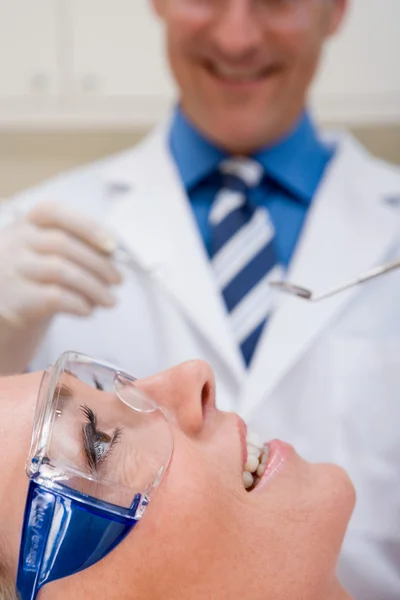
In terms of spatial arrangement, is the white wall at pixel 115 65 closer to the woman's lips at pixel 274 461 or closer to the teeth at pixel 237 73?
the teeth at pixel 237 73

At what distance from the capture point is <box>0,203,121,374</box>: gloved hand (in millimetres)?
960

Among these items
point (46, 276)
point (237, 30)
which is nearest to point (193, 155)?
point (237, 30)

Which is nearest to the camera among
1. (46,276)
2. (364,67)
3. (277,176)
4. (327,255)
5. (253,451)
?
(253,451)

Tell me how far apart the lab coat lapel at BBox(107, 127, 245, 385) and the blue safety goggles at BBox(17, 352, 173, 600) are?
15.9 inches

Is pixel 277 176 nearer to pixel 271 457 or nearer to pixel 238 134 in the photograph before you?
pixel 238 134

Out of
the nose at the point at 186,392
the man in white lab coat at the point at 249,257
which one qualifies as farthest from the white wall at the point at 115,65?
the nose at the point at 186,392

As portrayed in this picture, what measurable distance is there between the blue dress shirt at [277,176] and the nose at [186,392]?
54 cm

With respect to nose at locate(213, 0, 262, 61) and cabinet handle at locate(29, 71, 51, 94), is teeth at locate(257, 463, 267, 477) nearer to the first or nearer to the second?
nose at locate(213, 0, 262, 61)

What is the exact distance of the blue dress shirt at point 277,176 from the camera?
1209 millimetres

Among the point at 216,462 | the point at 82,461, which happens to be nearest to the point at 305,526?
the point at 216,462

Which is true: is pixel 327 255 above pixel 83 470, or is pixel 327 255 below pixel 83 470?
below

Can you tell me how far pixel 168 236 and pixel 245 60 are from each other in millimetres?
343

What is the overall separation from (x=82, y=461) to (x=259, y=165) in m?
0.78

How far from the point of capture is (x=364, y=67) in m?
1.77
